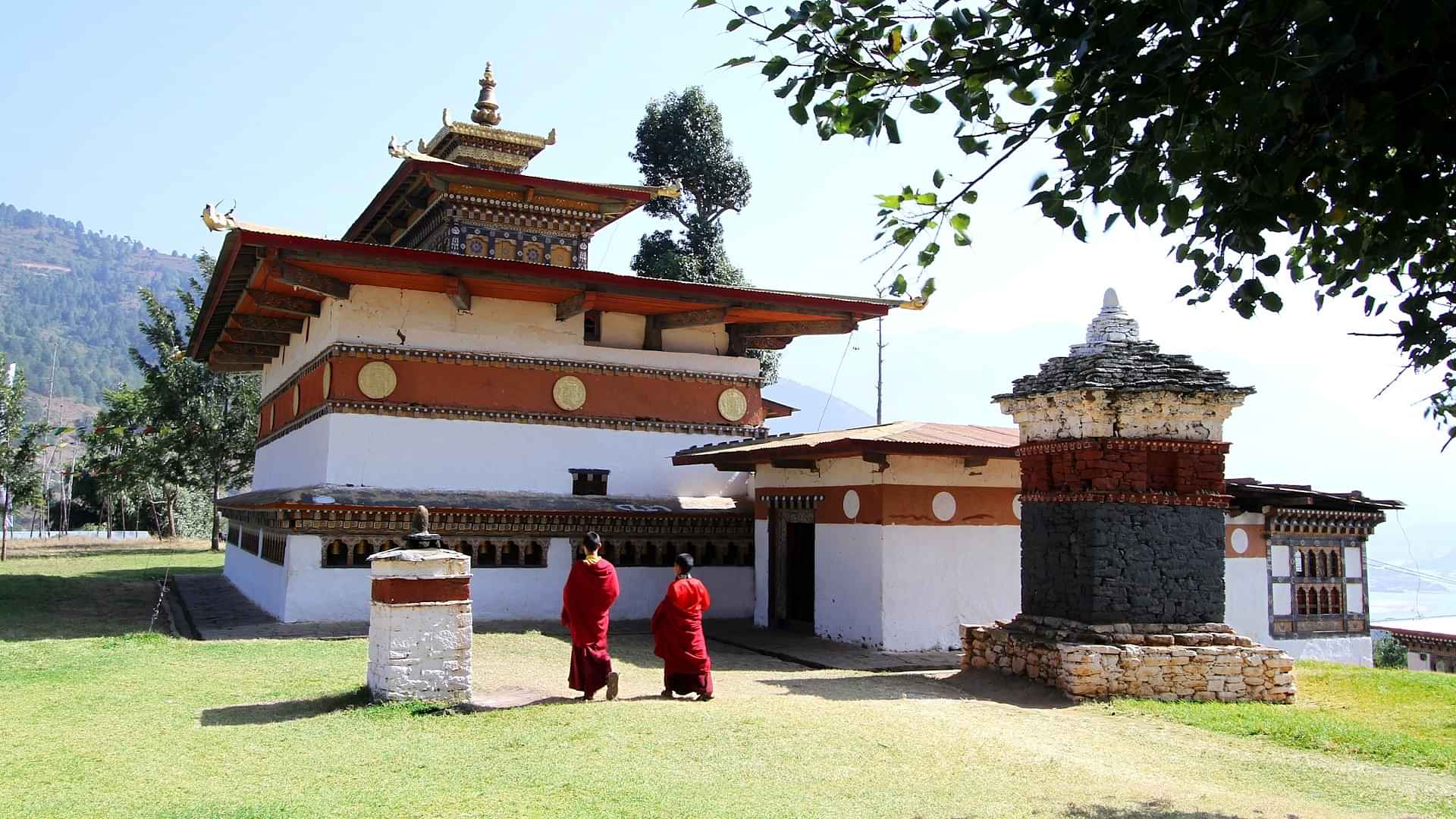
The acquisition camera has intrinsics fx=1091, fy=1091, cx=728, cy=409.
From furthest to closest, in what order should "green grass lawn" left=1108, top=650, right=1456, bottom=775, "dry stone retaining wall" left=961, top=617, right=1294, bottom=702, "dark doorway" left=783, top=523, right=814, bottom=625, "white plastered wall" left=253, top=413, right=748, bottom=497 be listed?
"dark doorway" left=783, top=523, right=814, bottom=625 < "white plastered wall" left=253, top=413, right=748, bottom=497 < "dry stone retaining wall" left=961, top=617, right=1294, bottom=702 < "green grass lawn" left=1108, top=650, right=1456, bottom=775

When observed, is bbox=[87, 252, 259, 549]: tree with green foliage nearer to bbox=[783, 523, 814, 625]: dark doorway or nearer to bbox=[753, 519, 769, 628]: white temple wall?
bbox=[753, 519, 769, 628]: white temple wall

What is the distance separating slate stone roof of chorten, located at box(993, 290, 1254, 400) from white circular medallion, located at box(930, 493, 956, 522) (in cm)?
235

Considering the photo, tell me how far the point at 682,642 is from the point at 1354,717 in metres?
5.28

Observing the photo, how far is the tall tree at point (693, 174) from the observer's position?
29734mm

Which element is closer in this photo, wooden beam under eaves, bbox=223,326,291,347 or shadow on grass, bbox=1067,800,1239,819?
shadow on grass, bbox=1067,800,1239,819

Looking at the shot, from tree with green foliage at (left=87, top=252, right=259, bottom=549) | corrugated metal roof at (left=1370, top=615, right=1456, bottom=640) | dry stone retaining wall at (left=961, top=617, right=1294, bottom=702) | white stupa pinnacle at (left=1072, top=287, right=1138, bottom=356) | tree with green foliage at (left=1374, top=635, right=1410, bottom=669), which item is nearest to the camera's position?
dry stone retaining wall at (left=961, top=617, right=1294, bottom=702)

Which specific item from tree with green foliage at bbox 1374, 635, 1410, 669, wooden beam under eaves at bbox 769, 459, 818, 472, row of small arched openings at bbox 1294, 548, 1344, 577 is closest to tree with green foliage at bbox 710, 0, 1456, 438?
wooden beam under eaves at bbox 769, 459, 818, 472

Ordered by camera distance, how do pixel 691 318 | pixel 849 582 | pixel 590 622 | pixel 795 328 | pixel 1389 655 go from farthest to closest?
pixel 1389 655 → pixel 795 328 → pixel 691 318 → pixel 849 582 → pixel 590 622

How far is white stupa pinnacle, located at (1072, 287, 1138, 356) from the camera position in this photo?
9836 mm

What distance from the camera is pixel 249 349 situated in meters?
20.1

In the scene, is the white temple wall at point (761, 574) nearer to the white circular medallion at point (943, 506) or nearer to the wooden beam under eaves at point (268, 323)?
the white circular medallion at point (943, 506)

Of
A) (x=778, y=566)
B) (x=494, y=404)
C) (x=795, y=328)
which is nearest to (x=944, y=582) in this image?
(x=778, y=566)

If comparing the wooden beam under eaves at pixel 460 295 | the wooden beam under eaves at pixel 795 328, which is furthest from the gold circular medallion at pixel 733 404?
the wooden beam under eaves at pixel 460 295

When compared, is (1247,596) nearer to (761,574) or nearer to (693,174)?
(761,574)
